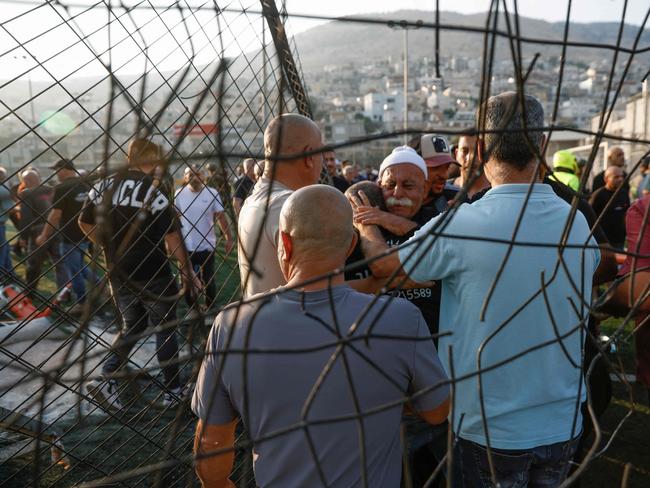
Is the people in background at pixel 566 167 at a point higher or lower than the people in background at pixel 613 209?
higher

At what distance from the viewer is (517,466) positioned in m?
1.61

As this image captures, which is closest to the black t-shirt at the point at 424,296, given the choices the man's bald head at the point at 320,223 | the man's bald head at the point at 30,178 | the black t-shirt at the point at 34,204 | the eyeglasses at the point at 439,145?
the man's bald head at the point at 320,223

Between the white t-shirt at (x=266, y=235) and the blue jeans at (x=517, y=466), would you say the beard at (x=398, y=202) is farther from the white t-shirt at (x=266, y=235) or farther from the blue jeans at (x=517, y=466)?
the blue jeans at (x=517, y=466)

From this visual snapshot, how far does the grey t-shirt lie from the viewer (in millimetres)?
1277

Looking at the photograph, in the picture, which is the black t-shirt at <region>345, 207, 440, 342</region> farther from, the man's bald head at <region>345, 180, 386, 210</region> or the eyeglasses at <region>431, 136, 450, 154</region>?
the eyeglasses at <region>431, 136, 450, 154</region>

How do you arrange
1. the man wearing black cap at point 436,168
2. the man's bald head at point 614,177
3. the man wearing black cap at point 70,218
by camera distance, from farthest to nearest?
the man's bald head at point 614,177
the man wearing black cap at point 70,218
the man wearing black cap at point 436,168

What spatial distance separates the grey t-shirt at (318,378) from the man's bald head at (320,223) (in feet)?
0.34

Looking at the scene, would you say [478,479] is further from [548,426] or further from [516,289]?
[516,289]

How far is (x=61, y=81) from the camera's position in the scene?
5.76 feet

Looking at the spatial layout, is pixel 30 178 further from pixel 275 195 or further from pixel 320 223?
pixel 320 223

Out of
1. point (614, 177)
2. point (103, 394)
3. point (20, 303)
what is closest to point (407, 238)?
point (103, 394)

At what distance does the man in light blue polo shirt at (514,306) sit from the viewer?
1.51 meters

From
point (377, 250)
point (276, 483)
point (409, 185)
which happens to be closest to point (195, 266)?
point (409, 185)

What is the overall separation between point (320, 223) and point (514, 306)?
613mm
